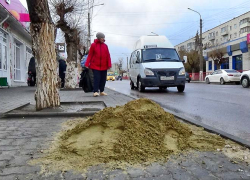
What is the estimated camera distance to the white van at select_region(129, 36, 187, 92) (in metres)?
11.0

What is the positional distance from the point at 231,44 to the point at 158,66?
112 feet

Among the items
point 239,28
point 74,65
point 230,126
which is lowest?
point 230,126

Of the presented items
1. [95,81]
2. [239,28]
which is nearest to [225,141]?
[95,81]

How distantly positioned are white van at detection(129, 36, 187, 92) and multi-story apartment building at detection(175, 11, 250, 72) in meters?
27.1

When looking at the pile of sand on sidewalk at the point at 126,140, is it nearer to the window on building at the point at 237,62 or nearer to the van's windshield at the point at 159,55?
the van's windshield at the point at 159,55

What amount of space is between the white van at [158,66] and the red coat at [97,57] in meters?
3.10

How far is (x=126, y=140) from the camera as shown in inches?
105

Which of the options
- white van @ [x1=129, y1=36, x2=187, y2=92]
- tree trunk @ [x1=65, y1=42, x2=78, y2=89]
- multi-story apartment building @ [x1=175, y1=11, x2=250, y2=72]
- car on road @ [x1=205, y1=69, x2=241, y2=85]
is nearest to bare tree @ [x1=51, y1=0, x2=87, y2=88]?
tree trunk @ [x1=65, y1=42, x2=78, y2=89]

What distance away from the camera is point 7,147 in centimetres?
289

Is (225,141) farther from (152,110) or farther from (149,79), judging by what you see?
(149,79)

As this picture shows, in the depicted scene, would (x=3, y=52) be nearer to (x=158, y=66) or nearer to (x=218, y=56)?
(x=158, y=66)

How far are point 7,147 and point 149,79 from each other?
8.59 m

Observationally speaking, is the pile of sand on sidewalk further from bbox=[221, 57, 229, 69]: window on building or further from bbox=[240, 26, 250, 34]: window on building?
bbox=[240, 26, 250, 34]: window on building

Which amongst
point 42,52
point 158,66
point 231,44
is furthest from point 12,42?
point 231,44
